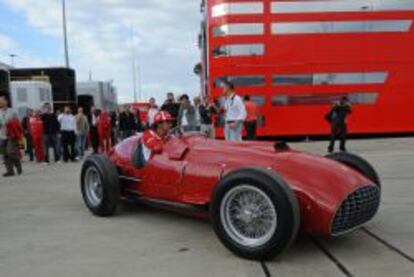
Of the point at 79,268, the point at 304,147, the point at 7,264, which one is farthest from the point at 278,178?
the point at 304,147

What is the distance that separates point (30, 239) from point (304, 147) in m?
11.7

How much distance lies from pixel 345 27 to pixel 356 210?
14819mm

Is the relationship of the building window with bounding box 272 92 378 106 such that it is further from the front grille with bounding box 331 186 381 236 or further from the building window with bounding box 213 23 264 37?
the front grille with bounding box 331 186 381 236

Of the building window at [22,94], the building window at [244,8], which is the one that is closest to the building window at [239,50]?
the building window at [244,8]

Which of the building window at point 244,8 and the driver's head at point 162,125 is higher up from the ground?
the building window at point 244,8

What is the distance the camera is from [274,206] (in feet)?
16.5

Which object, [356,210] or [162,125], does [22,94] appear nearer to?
[162,125]

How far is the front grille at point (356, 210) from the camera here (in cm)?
526

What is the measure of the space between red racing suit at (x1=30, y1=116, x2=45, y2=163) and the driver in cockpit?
9533 millimetres

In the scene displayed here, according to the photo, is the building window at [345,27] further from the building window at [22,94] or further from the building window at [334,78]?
the building window at [22,94]

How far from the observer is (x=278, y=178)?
5.15 m

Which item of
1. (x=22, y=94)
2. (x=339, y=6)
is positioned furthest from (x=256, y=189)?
(x=22, y=94)

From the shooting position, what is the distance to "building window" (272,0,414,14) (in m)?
19.1

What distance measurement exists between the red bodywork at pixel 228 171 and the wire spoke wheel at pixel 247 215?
31cm
